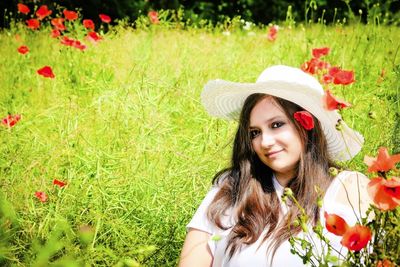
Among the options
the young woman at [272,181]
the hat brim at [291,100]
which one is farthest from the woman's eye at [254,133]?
the hat brim at [291,100]

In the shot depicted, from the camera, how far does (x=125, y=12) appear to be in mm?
8023

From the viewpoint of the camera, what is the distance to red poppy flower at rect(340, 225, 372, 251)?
31.2 inches

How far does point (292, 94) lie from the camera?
1772 millimetres

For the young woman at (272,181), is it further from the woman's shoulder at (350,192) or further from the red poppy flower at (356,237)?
the red poppy flower at (356,237)

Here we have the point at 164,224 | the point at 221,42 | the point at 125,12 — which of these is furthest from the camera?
the point at 125,12

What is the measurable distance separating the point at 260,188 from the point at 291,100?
339mm

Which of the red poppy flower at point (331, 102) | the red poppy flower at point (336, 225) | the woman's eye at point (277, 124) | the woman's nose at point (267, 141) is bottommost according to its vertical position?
the woman's nose at point (267, 141)

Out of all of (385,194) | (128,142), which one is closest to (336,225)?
(385,194)

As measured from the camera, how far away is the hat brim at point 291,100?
5.79 ft

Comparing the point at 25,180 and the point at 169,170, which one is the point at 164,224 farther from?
the point at 25,180

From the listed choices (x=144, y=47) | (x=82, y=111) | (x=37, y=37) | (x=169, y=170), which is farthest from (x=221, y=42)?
(x=169, y=170)

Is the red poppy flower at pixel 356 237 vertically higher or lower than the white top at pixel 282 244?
higher

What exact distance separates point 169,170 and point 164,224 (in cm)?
25

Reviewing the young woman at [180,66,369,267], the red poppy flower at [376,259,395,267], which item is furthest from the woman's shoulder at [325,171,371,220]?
the red poppy flower at [376,259,395,267]
